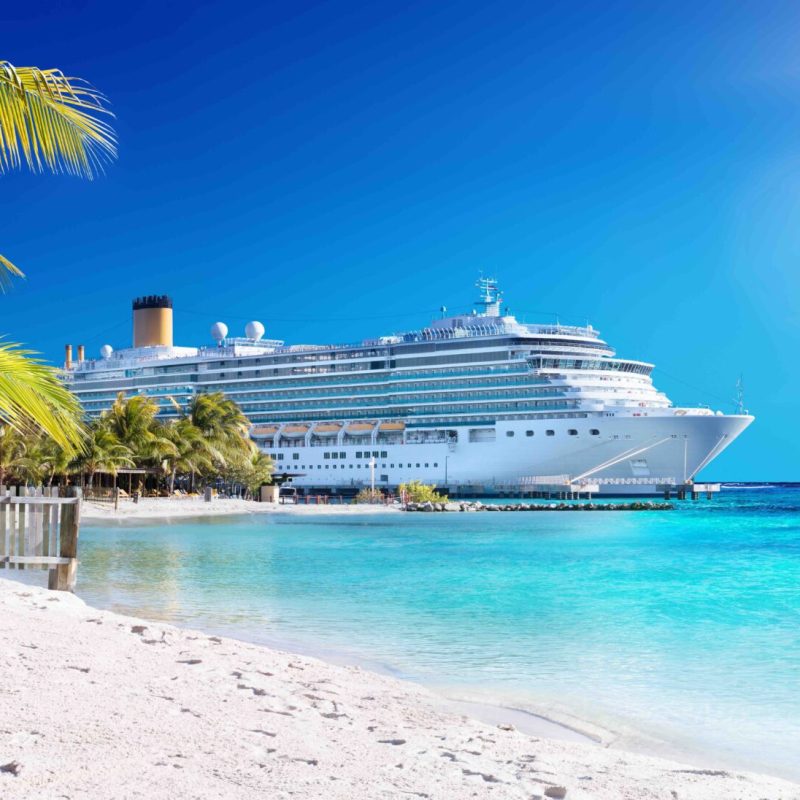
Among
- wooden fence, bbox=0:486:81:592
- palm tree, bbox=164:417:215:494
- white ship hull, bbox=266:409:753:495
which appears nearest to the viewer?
wooden fence, bbox=0:486:81:592

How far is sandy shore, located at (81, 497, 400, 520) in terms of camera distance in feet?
119

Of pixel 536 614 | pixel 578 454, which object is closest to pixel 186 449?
pixel 578 454

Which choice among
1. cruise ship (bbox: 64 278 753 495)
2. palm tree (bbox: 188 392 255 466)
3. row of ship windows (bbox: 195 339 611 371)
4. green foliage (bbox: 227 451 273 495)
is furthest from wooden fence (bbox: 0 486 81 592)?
row of ship windows (bbox: 195 339 611 371)

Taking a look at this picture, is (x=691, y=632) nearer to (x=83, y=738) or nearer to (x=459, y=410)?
(x=83, y=738)

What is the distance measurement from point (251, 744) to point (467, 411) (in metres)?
59.3

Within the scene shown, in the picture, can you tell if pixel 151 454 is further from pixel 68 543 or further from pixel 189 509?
pixel 68 543

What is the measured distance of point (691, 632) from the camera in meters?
11.1

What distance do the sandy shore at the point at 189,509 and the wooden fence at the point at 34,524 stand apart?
86.6 ft

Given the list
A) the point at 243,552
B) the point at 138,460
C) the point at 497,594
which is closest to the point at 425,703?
the point at 497,594

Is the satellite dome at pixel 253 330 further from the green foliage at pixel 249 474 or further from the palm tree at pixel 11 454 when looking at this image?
the palm tree at pixel 11 454

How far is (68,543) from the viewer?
9711mm

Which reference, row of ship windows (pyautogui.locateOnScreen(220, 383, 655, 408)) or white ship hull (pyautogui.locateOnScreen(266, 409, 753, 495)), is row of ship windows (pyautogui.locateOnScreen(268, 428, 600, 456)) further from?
row of ship windows (pyautogui.locateOnScreen(220, 383, 655, 408))

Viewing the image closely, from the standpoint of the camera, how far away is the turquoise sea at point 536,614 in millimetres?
7117

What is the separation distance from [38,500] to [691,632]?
728 cm
